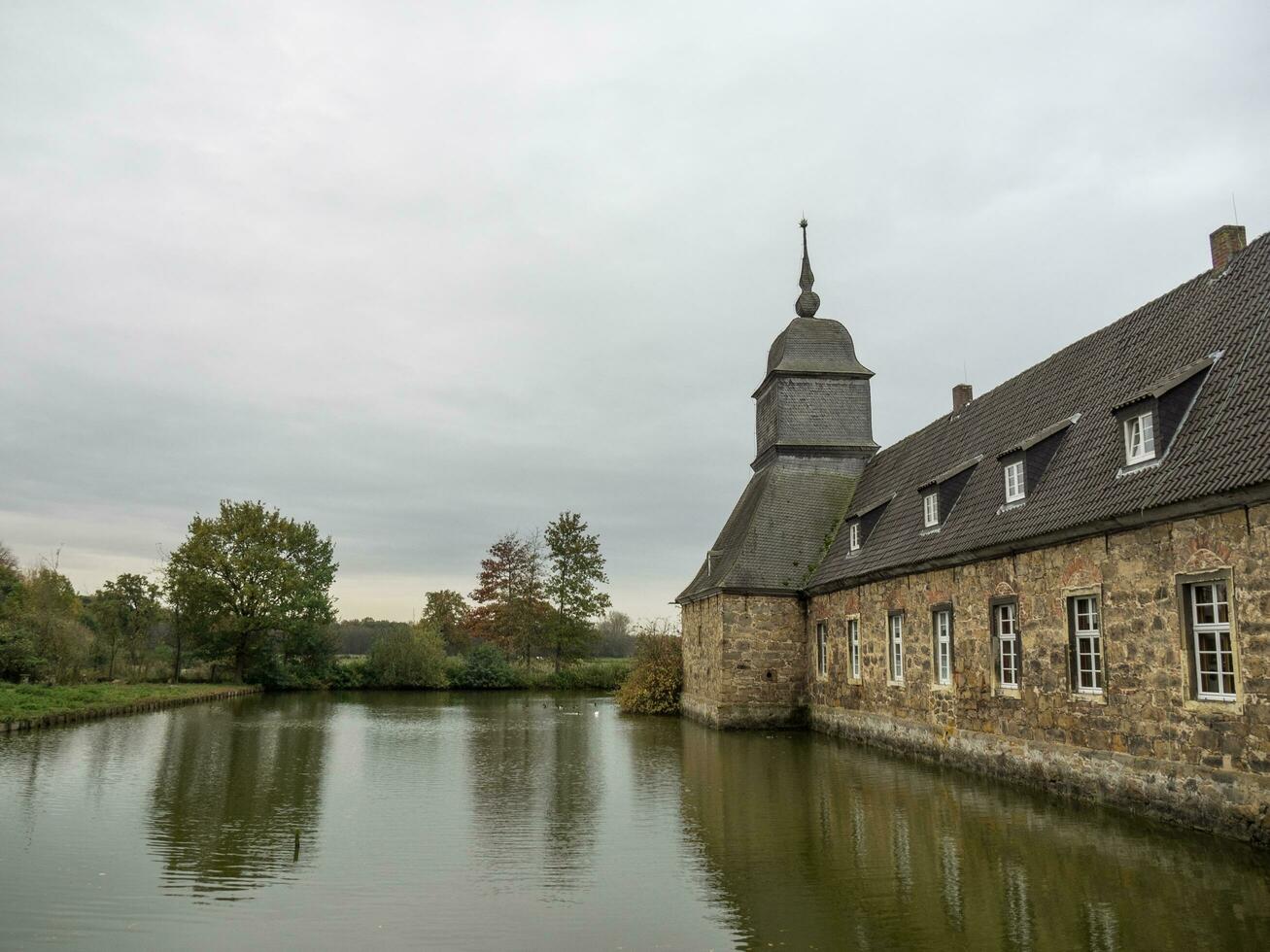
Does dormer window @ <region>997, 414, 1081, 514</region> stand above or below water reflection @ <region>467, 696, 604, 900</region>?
above

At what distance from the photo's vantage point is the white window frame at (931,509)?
16359 mm

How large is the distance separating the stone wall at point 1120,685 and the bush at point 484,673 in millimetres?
32726

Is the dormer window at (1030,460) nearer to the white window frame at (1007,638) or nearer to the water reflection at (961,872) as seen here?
the white window frame at (1007,638)

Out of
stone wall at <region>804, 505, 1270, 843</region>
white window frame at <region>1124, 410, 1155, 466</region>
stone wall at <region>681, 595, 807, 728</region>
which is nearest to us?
stone wall at <region>804, 505, 1270, 843</region>

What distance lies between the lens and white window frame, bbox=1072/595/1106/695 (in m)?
11.3

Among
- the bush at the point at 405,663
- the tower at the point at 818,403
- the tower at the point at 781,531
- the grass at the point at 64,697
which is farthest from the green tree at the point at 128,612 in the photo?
the tower at the point at 818,403

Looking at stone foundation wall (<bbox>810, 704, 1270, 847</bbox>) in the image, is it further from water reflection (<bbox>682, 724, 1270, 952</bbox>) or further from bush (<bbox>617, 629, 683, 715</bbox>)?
bush (<bbox>617, 629, 683, 715</bbox>)

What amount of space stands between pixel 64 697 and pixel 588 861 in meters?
21.4

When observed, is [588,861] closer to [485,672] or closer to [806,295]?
[806,295]

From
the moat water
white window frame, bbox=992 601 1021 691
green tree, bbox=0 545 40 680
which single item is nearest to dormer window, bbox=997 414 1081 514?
white window frame, bbox=992 601 1021 691

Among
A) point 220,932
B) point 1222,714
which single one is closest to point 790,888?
point 220,932

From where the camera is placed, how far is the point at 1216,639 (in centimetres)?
949

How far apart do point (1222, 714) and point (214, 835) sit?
1042 cm

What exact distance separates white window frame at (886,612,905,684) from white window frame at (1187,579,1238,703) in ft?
23.9
